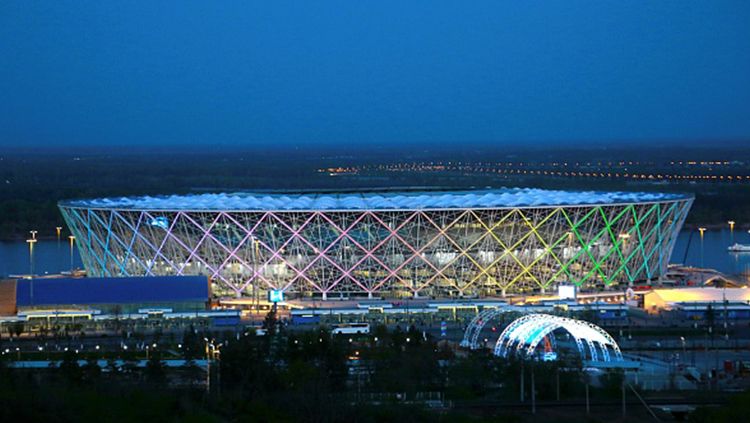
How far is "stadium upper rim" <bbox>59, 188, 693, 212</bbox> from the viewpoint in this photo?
49.7m

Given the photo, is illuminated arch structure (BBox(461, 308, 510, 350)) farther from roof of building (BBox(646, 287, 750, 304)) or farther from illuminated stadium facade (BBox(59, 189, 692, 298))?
roof of building (BBox(646, 287, 750, 304))

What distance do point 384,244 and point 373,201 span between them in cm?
413

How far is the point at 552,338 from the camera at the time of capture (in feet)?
123

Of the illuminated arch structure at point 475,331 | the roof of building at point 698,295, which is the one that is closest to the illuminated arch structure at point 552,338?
the illuminated arch structure at point 475,331

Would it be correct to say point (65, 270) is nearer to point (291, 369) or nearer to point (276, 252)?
point (276, 252)

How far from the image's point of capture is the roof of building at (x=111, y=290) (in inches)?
1875

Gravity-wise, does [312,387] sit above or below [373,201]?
below

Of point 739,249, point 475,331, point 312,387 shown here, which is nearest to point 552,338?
point 475,331

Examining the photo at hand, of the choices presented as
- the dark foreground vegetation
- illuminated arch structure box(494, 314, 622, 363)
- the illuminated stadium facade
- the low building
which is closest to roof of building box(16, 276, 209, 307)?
the low building

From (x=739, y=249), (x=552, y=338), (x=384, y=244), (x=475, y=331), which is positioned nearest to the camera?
(x=552, y=338)

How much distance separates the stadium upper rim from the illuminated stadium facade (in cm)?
14

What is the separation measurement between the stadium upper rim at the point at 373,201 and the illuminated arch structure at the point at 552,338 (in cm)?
1223

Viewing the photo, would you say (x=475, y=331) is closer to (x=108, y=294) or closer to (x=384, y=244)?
(x=384, y=244)

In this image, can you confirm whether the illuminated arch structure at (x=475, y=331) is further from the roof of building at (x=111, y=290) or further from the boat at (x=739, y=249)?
the boat at (x=739, y=249)
